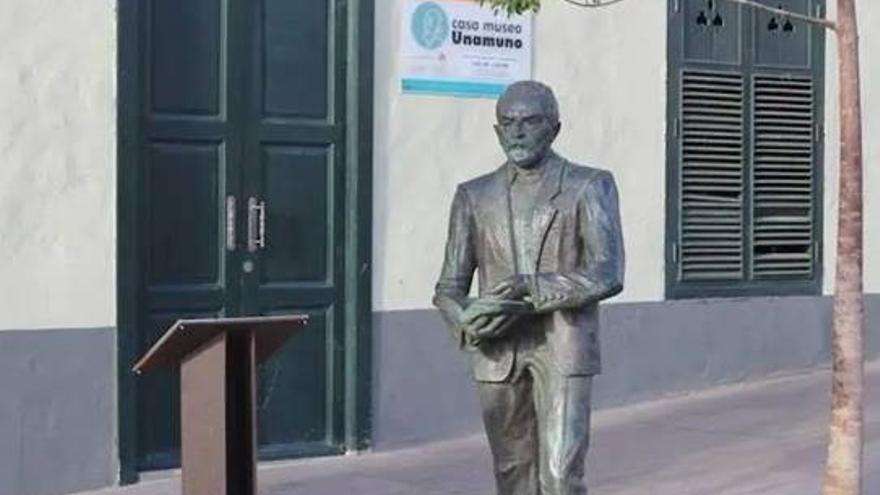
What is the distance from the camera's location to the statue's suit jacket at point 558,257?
6.18m

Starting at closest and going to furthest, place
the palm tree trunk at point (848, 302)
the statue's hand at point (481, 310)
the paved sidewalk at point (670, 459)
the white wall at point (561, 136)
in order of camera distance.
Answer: the statue's hand at point (481, 310) < the palm tree trunk at point (848, 302) < the paved sidewalk at point (670, 459) < the white wall at point (561, 136)

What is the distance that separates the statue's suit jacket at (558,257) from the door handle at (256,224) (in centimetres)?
410

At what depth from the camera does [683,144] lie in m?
12.2

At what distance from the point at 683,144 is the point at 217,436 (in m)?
6.88

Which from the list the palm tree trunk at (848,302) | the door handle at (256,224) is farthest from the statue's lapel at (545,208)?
the door handle at (256,224)

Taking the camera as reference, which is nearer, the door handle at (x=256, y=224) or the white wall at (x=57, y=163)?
the white wall at (x=57, y=163)

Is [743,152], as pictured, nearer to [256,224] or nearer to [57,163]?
[256,224]

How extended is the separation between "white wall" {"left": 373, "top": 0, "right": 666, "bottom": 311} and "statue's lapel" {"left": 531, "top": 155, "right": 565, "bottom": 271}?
455 centimetres

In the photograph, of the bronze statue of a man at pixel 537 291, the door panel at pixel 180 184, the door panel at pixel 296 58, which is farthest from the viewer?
the door panel at pixel 296 58

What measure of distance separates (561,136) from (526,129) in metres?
5.37

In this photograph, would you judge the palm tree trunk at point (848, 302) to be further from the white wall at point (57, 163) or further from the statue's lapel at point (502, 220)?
the white wall at point (57, 163)

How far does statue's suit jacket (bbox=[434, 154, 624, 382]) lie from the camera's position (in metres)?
6.18

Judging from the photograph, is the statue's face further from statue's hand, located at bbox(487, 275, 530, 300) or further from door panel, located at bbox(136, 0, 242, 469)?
door panel, located at bbox(136, 0, 242, 469)

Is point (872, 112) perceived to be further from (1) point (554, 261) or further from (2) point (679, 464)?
(1) point (554, 261)
